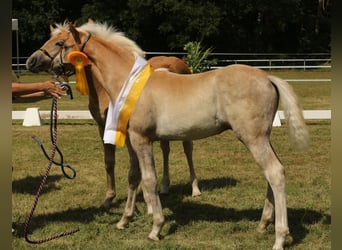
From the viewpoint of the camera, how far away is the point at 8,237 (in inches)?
33.2

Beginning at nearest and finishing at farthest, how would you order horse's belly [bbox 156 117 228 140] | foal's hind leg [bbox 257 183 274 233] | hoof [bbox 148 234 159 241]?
horse's belly [bbox 156 117 228 140], hoof [bbox 148 234 159 241], foal's hind leg [bbox 257 183 274 233]

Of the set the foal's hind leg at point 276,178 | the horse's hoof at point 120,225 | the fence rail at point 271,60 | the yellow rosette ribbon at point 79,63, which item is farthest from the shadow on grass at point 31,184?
the fence rail at point 271,60

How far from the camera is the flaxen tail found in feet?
12.2

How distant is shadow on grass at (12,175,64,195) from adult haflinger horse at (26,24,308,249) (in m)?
2.38

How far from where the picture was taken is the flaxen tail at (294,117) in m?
3.71

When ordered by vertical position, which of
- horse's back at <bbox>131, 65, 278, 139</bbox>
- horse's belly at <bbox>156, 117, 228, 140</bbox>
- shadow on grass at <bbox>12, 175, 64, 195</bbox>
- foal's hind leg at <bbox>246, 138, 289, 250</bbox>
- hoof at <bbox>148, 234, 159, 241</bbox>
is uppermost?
horse's back at <bbox>131, 65, 278, 139</bbox>

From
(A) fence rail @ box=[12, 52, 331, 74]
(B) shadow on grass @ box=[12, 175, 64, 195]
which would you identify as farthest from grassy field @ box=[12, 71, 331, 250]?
(A) fence rail @ box=[12, 52, 331, 74]

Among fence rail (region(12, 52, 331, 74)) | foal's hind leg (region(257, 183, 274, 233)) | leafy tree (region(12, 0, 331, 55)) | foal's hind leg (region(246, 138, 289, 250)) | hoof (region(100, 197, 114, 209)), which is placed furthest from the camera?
leafy tree (region(12, 0, 331, 55))

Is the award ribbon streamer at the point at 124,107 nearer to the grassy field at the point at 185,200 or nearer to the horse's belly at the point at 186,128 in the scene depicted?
the horse's belly at the point at 186,128

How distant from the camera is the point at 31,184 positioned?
6.32 m

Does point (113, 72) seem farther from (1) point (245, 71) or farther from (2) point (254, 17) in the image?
(2) point (254, 17)

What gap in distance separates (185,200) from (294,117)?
7.45ft

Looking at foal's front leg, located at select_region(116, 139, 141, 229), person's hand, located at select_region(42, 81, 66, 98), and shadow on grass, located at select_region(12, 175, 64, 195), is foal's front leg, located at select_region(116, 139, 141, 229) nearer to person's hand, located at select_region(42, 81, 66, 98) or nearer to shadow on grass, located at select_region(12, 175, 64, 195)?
person's hand, located at select_region(42, 81, 66, 98)

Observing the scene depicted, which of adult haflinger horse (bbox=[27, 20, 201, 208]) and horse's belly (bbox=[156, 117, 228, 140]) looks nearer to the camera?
horse's belly (bbox=[156, 117, 228, 140])
